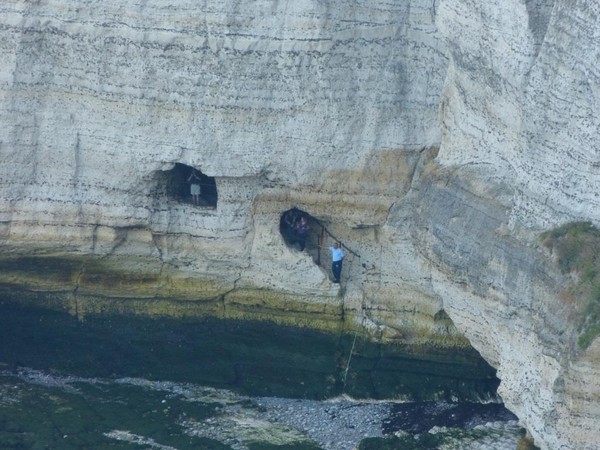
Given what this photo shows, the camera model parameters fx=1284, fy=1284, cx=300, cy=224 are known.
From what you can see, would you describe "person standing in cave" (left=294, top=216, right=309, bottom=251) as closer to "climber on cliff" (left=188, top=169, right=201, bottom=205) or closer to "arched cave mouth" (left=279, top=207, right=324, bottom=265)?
"arched cave mouth" (left=279, top=207, right=324, bottom=265)

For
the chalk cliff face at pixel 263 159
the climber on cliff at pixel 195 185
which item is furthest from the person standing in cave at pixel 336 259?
the climber on cliff at pixel 195 185

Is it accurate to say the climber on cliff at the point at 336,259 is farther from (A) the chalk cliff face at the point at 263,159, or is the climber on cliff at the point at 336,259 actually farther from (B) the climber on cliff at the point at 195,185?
(B) the climber on cliff at the point at 195,185

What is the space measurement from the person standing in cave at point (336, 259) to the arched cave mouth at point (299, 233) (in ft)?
0.96

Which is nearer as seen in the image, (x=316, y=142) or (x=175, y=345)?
(x=316, y=142)

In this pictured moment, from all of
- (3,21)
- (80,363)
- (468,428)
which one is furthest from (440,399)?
(3,21)

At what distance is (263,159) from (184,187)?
1838 mm

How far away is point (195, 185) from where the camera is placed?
67.5 feet

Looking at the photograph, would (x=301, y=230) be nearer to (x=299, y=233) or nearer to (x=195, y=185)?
(x=299, y=233)

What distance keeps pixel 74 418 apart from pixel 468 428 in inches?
233

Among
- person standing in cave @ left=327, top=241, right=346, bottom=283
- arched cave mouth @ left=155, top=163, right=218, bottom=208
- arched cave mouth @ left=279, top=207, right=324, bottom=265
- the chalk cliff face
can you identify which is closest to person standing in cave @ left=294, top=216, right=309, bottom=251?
arched cave mouth @ left=279, top=207, right=324, bottom=265

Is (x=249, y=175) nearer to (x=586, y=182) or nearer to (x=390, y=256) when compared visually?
(x=390, y=256)

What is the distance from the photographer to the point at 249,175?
1983cm

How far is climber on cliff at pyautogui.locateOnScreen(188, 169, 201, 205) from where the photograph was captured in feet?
67.5

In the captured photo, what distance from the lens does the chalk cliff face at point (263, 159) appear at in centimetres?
1745
